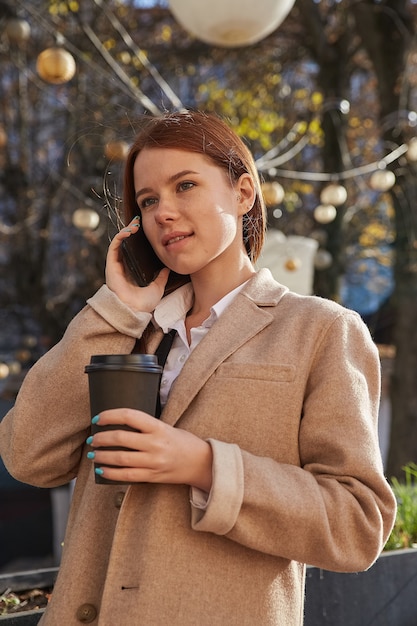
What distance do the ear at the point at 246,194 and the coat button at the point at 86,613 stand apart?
2.75 ft

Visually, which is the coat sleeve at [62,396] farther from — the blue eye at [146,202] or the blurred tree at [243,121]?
the blurred tree at [243,121]

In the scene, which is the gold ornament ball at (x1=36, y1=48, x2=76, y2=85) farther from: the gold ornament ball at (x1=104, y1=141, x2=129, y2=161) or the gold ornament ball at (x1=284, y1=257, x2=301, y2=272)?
the gold ornament ball at (x1=284, y1=257, x2=301, y2=272)

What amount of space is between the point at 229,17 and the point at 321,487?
2.84m

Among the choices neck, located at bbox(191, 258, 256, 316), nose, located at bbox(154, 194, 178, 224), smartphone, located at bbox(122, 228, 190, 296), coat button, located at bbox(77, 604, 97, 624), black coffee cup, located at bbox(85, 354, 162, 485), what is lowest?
coat button, located at bbox(77, 604, 97, 624)

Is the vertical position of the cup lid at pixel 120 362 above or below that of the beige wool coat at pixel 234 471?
above

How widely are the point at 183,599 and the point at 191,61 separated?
8536 millimetres

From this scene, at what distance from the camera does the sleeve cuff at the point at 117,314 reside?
5.18 feet

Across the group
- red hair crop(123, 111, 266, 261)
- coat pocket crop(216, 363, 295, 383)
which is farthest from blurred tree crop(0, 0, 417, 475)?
coat pocket crop(216, 363, 295, 383)

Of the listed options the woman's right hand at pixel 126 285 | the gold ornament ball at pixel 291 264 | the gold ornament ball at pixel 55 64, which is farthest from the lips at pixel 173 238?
the gold ornament ball at pixel 291 264

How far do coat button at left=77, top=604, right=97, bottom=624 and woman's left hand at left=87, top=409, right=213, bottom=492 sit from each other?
0.38 meters

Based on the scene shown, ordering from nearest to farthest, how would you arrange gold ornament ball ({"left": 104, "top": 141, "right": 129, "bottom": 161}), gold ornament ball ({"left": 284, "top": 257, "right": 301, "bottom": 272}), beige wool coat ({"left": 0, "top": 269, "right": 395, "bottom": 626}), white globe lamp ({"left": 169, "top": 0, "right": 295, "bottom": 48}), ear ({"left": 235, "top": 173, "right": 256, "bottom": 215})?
beige wool coat ({"left": 0, "top": 269, "right": 395, "bottom": 626}) → ear ({"left": 235, "top": 173, "right": 256, "bottom": 215}) → gold ornament ball ({"left": 104, "top": 141, "right": 129, "bottom": 161}) → white globe lamp ({"left": 169, "top": 0, "right": 295, "bottom": 48}) → gold ornament ball ({"left": 284, "top": 257, "right": 301, "bottom": 272})

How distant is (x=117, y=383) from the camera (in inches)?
48.6

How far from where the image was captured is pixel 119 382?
124cm

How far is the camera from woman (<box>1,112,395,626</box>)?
129cm
